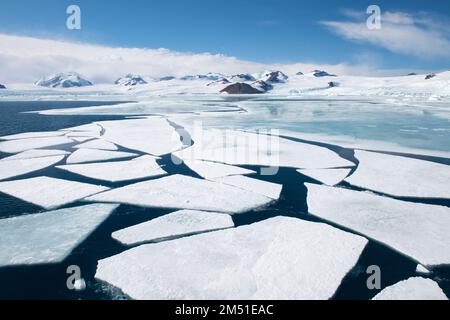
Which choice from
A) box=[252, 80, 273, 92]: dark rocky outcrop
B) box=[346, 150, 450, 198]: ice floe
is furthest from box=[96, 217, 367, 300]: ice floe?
box=[252, 80, 273, 92]: dark rocky outcrop

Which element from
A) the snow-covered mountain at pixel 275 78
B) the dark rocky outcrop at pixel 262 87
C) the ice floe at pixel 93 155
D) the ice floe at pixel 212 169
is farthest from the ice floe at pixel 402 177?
the snow-covered mountain at pixel 275 78

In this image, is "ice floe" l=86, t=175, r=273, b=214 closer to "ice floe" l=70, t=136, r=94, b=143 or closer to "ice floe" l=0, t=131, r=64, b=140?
"ice floe" l=70, t=136, r=94, b=143

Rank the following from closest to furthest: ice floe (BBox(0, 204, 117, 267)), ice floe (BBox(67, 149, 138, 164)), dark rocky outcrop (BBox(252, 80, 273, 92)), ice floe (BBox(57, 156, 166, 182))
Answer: ice floe (BBox(0, 204, 117, 267)), ice floe (BBox(57, 156, 166, 182)), ice floe (BBox(67, 149, 138, 164)), dark rocky outcrop (BBox(252, 80, 273, 92))

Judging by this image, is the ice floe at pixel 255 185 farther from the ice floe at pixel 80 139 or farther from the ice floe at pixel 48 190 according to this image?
the ice floe at pixel 80 139

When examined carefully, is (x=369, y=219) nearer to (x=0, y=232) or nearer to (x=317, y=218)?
(x=317, y=218)

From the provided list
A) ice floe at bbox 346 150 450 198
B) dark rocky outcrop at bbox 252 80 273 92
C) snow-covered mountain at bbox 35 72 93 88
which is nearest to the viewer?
ice floe at bbox 346 150 450 198

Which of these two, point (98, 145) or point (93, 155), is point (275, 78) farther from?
point (93, 155)

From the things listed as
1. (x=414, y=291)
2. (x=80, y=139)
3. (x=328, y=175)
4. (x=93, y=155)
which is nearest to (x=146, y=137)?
(x=80, y=139)
